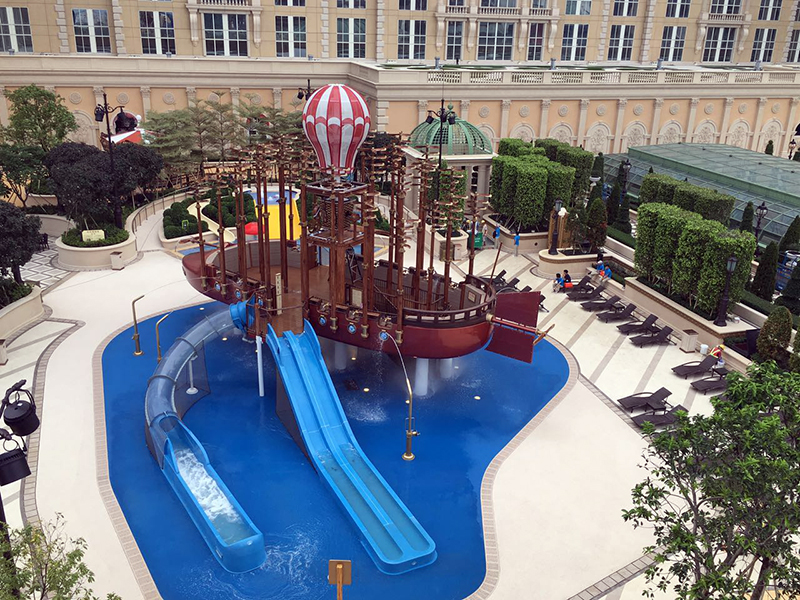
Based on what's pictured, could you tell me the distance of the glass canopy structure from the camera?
35812 mm

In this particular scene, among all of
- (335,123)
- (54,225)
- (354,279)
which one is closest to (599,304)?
(354,279)

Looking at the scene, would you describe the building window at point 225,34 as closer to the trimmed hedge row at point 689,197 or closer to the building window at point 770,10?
the trimmed hedge row at point 689,197

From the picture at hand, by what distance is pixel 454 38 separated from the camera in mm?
61562

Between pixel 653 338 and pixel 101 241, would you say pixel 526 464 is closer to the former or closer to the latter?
pixel 653 338

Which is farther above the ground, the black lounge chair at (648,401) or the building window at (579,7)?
the building window at (579,7)

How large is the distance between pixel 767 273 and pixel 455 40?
1607 inches

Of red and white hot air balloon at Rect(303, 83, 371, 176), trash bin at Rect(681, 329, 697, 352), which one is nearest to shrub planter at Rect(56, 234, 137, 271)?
red and white hot air balloon at Rect(303, 83, 371, 176)

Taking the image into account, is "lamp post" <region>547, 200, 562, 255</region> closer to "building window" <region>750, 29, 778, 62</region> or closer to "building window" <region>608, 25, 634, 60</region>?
"building window" <region>608, 25, 634, 60</region>

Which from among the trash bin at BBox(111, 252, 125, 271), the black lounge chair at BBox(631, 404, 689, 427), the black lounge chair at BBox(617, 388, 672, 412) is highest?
the trash bin at BBox(111, 252, 125, 271)

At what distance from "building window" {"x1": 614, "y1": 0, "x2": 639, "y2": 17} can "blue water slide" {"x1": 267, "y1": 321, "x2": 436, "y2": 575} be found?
5575cm

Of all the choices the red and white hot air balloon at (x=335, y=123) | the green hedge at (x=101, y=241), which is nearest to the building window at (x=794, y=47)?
the red and white hot air balloon at (x=335, y=123)

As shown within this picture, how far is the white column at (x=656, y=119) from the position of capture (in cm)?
5581

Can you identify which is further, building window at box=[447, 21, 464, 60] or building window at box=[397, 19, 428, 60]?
→ building window at box=[447, 21, 464, 60]

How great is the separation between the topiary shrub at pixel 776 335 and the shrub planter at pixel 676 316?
1.17 meters
